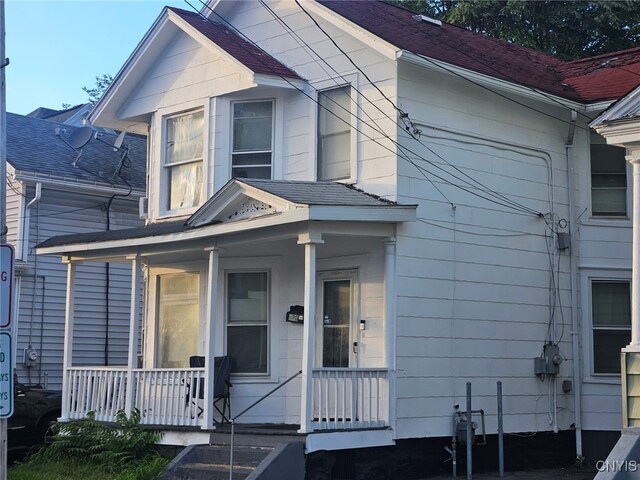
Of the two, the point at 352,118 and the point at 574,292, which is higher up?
the point at 352,118

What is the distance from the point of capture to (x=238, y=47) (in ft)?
50.9

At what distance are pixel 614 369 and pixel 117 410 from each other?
7743 mm

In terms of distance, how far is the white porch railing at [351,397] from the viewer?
1271 cm

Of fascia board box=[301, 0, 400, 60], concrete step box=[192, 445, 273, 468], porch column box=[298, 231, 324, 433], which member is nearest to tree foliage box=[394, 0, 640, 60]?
fascia board box=[301, 0, 400, 60]

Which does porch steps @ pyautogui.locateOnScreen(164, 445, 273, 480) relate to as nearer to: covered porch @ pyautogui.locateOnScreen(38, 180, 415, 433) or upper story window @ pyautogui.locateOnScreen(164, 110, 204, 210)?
covered porch @ pyautogui.locateOnScreen(38, 180, 415, 433)

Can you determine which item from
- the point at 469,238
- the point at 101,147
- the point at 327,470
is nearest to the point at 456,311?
the point at 469,238

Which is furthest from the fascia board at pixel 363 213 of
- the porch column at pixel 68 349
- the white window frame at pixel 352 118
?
the porch column at pixel 68 349

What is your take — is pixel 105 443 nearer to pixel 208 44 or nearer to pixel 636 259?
pixel 208 44

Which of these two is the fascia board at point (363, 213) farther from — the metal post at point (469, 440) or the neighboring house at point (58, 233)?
the neighboring house at point (58, 233)

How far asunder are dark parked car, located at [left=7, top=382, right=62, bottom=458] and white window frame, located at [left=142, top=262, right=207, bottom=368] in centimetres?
171

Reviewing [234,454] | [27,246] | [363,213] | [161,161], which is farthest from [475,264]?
[27,246]

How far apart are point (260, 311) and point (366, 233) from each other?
2.76 meters

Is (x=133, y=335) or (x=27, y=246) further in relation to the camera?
(x=27, y=246)

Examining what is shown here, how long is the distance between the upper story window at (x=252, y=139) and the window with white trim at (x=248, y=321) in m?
1.64
